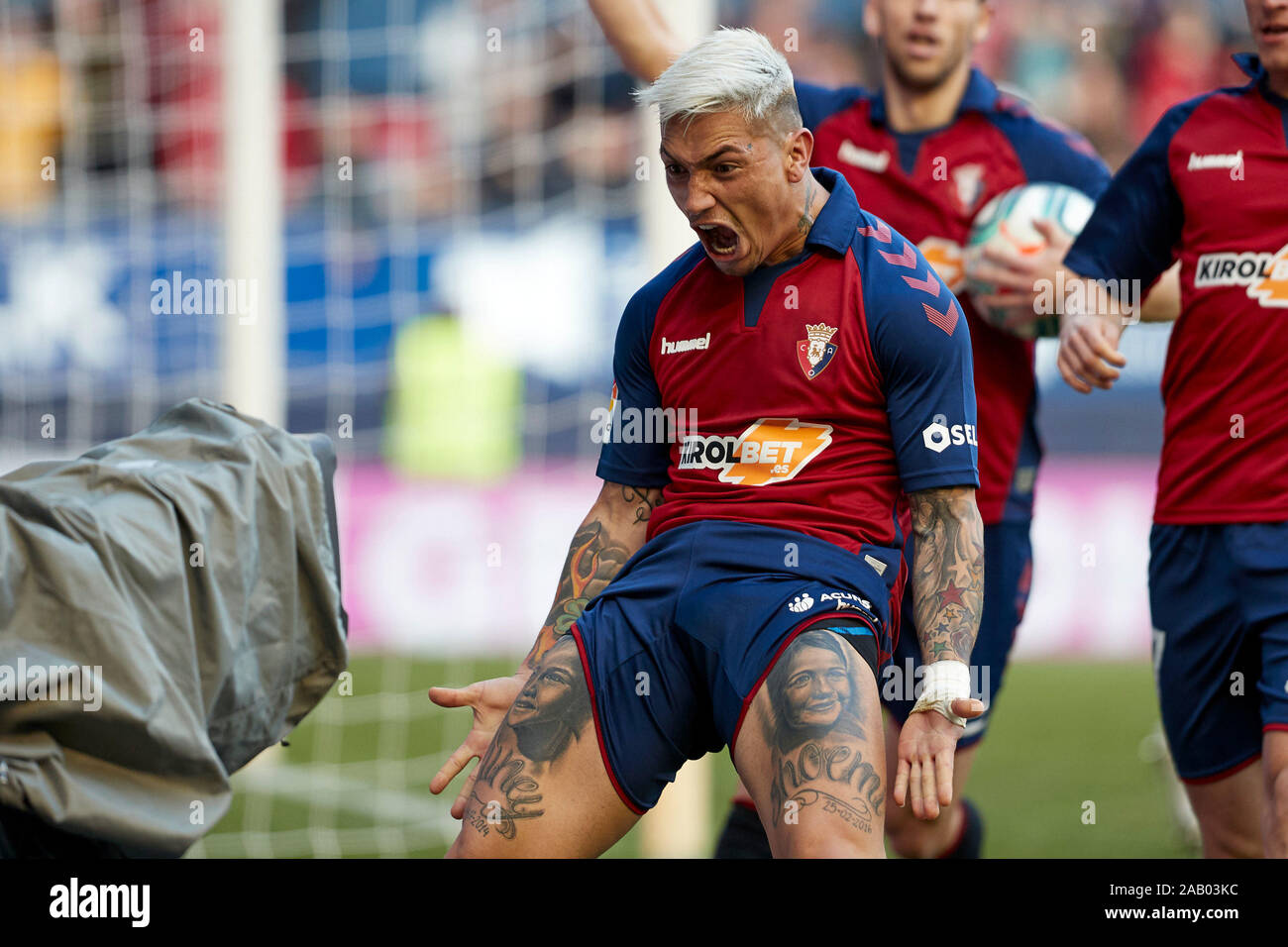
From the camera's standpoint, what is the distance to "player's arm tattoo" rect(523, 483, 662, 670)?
10.8ft

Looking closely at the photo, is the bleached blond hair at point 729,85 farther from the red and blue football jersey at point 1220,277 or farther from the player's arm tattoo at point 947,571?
the red and blue football jersey at point 1220,277

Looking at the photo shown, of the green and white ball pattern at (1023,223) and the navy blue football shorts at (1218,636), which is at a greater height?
the green and white ball pattern at (1023,223)

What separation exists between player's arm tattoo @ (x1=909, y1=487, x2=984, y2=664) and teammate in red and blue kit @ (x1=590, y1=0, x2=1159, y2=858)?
52.9 inches

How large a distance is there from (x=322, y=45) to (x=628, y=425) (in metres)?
10.4

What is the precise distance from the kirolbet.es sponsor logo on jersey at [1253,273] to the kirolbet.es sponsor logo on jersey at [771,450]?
121cm

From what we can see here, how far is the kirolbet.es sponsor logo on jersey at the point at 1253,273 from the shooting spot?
3.55 metres

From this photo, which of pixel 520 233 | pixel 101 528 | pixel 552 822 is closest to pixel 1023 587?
pixel 552 822

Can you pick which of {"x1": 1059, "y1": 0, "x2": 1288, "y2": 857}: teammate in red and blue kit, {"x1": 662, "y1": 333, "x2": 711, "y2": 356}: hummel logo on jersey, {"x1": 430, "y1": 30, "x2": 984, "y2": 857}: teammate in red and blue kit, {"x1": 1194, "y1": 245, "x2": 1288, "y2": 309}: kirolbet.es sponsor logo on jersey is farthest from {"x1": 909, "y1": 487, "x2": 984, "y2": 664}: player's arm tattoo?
{"x1": 1194, "y1": 245, "x2": 1288, "y2": 309}: kirolbet.es sponsor logo on jersey

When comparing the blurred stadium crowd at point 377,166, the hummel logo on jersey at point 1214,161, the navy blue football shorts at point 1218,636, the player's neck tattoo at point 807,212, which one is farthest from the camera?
the blurred stadium crowd at point 377,166

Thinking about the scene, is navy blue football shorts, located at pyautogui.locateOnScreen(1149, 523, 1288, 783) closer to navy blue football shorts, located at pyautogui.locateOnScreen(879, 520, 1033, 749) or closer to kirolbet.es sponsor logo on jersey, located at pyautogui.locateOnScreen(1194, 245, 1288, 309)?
kirolbet.es sponsor logo on jersey, located at pyautogui.locateOnScreen(1194, 245, 1288, 309)

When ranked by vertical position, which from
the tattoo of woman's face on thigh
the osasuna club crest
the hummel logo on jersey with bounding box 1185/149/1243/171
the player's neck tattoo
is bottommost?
the tattoo of woman's face on thigh

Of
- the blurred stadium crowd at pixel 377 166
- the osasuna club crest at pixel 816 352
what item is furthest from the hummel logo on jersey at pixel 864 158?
the blurred stadium crowd at pixel 377 166

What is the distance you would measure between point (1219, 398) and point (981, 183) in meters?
1.08
